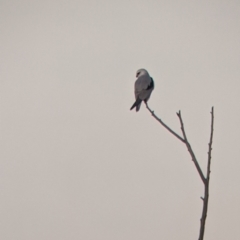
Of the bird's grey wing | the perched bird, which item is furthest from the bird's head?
the bird's grey wing

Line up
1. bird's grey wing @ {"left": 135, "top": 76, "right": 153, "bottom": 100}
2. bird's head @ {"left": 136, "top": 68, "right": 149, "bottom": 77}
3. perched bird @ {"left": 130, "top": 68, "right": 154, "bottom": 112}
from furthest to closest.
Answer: bird's head @ {"left": 136, "top": 68, "right": 149, "bottom": 77} → bird's grey wing @ {"left": 135, "top": 76, "right": 153, "bottom": 100} → perched bird @ {"left": 130, "top": 68, "right": 154, "bottom": 112}

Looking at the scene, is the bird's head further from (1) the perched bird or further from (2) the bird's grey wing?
(2) the bird's grey wing

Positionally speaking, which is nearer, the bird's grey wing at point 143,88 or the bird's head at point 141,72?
the bird's grey wing at point 143,88

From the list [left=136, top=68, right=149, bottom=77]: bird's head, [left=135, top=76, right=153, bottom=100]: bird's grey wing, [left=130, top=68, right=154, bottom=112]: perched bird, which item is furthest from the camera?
[left=136, top=68, right=149, bottom=77]: bird's head

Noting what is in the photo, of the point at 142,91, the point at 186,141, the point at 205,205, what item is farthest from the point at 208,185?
the point at 142,91

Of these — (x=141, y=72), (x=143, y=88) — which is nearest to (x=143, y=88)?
(x=143, y=88)

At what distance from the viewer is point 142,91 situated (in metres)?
9.16

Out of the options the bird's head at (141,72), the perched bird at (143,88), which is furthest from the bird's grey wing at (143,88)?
the bird's head at (141,72)

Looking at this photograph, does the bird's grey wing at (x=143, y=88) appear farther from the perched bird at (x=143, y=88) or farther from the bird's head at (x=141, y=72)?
the bird's head at (x=141, y=72)

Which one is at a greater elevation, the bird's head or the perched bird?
the bird's head

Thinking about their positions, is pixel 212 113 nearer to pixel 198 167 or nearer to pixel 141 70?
pixel 198 167

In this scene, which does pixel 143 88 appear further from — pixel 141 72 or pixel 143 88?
pixel 141 72

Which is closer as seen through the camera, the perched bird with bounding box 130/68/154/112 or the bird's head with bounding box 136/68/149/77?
the perched bird with bounding box 130/68/154/112

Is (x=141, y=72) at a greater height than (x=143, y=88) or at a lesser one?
greater
